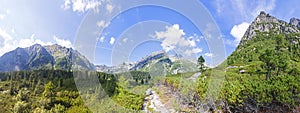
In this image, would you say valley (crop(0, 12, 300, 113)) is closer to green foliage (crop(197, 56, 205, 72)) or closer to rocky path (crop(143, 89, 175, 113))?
rocky path (crop(143, 89, 175, 113))

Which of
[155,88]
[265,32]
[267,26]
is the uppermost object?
[267,26]

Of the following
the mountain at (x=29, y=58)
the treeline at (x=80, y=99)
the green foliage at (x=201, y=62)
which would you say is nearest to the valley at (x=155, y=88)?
the treeline at (x=80, y=99)

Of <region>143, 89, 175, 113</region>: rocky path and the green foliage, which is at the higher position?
the green foliage

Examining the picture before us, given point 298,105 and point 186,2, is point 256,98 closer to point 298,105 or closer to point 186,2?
point 298,105

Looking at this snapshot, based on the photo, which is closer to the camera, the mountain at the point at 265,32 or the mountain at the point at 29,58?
the mountain at the point at 265,32

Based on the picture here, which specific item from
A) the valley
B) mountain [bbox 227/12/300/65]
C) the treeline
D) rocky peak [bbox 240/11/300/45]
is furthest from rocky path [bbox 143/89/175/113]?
rocky peak [bbox 240/11/300/45]

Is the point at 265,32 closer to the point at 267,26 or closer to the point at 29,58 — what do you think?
the point at 267,26

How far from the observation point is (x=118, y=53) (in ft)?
26.4

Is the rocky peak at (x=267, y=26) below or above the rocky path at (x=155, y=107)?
above

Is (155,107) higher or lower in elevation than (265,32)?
lower

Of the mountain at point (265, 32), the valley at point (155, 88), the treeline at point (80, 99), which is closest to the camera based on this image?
the valley at point (155, 88)

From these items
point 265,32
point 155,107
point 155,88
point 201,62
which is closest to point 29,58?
point 265,32

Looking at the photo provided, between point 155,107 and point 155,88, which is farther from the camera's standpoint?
point 155,88

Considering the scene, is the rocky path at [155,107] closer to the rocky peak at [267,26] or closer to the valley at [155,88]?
the valley at [155,88]
